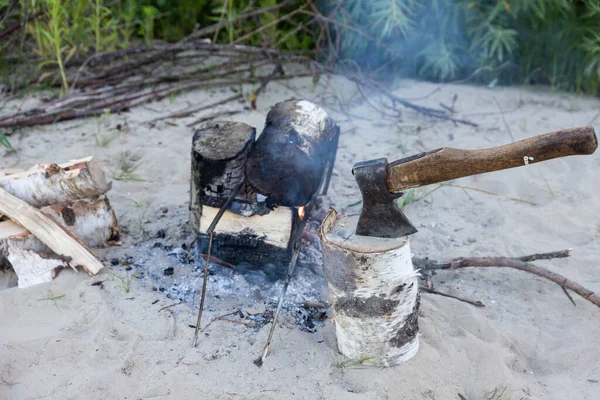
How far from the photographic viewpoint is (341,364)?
7.88 feet

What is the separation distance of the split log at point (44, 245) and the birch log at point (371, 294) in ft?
4.35

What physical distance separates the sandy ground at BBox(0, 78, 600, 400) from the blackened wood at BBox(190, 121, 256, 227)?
41 cm

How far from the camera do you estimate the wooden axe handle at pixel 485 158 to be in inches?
78.5

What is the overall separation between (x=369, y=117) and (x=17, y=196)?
2862 mm

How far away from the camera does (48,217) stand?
2916 mm

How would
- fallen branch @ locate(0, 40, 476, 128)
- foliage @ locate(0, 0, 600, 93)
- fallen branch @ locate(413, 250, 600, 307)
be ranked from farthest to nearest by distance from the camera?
1. foliage @ locate(0, 0, 600, 93)
2. fallen branch @ locate(0, 40, 476, 128)
3. fallen branch @ locate(413, 250, 600, 307)

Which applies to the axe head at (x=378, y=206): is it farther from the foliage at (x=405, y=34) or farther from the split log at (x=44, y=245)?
the foliage at (x=405, y=34)

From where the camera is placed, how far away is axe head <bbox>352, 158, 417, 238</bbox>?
2242 millimetres

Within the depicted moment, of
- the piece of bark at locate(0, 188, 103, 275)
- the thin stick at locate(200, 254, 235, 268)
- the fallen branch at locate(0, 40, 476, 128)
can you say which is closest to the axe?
the thin stick at locate(200, 254, 235, 268)

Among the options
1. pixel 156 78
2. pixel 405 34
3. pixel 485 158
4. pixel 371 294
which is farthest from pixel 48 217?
pixel 405 34

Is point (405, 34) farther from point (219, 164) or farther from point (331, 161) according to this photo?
point (219, 164)

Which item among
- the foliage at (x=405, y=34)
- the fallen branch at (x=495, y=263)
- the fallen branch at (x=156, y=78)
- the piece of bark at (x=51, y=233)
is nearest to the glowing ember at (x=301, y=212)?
the fallen branch at (x=495, y=263)

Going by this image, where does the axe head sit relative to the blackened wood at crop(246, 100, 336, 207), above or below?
above

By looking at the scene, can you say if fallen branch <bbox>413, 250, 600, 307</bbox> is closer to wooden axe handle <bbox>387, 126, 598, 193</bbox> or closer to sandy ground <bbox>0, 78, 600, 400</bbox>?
sandy ground <bbox>0, 78, 600, 400</bbox>
